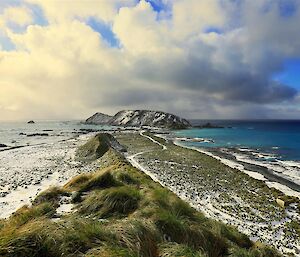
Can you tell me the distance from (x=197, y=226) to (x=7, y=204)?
40.6 feet

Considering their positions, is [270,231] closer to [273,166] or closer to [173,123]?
[273,166]

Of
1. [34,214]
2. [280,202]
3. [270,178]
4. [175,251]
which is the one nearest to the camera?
[175,251]

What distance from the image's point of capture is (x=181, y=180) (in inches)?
984

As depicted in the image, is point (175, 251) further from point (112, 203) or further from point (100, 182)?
point (100, 182)

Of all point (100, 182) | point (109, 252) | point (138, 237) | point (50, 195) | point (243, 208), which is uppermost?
point (109, 252)

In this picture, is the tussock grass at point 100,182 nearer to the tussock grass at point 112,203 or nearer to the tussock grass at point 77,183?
the tussock grass at point 77,183

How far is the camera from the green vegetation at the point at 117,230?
16.8 ft

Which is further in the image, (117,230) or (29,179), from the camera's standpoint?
(29,179)

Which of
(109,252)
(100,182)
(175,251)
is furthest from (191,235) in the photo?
(100,182)

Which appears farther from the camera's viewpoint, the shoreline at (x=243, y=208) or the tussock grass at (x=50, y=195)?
the shoreline at (x=243, y=208)

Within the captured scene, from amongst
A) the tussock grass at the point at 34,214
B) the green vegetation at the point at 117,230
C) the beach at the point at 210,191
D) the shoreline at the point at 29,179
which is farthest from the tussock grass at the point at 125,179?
the tussock grass at the point at 34,214

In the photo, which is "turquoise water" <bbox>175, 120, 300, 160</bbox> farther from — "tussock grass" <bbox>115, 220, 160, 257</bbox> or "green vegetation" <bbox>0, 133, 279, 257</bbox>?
"tussock grass" <bbox>115, 220, 160, 257</bbox>

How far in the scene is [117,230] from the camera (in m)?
6.17

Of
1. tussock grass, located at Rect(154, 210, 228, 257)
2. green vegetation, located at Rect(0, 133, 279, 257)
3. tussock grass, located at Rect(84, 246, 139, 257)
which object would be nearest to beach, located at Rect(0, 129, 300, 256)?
green vegetation, located at Rect(0, 133, 279, 257)
